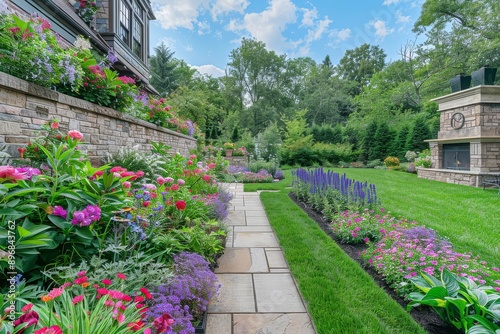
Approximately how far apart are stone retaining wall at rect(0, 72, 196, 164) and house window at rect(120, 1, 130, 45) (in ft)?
19.5

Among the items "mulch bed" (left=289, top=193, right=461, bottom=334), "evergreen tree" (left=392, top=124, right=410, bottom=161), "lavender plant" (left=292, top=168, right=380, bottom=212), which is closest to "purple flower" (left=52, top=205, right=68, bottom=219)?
"mulch bed" (left=289, top=193, right=461, bottom=334)

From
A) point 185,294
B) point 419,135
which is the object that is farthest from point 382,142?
point 185,294

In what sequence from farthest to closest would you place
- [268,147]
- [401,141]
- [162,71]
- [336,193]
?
[162,71], [401,141], [268,147], [336,193]

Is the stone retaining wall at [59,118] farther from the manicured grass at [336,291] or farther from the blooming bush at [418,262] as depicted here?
the blooming bush at [418,262]

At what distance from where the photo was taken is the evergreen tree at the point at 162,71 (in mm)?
22062

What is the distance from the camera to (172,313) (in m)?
1.39

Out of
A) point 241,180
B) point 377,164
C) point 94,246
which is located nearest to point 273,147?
point 241,180

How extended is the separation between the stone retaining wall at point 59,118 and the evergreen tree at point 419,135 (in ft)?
43.2

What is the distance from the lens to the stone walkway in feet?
5.66

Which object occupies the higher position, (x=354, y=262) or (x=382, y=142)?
(x=382, y=142)

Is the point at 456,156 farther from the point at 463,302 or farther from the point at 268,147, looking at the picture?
the point at 463,302

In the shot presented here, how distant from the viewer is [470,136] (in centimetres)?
749

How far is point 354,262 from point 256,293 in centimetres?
112

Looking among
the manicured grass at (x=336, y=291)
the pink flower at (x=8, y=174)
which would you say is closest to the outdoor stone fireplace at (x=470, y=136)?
the manicured grass at (x=336, y=291)
